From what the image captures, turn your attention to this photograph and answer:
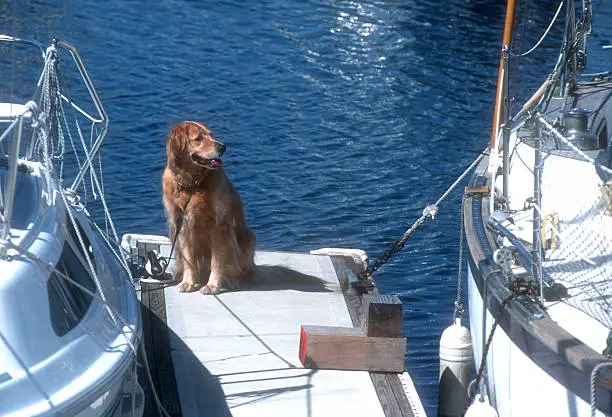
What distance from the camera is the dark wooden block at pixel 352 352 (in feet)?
19.3

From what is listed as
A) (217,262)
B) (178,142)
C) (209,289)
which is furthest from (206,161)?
(209,289)

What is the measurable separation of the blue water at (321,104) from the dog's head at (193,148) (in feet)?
7.93

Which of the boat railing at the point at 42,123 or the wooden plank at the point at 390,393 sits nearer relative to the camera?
the boat railing at the point at 42,123

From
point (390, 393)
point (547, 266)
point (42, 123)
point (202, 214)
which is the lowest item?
point (390, 393)

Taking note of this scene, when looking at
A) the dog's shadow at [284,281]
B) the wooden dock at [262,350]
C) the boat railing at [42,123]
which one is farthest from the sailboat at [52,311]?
the dog's shadow at [284,281]

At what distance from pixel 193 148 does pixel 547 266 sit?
251cm

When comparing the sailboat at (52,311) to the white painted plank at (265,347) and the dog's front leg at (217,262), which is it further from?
the dog's front leg at (217,262)

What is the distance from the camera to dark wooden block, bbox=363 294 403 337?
5.90 meters

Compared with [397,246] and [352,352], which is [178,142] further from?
[352,352]

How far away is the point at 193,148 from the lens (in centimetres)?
658

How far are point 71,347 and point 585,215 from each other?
9.84 feet

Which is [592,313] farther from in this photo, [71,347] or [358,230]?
[358,230]

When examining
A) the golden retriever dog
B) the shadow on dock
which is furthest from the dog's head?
the shadow on dock

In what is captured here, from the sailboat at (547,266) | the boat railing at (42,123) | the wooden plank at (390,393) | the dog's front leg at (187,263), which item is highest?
the boat railing at (42,123)
